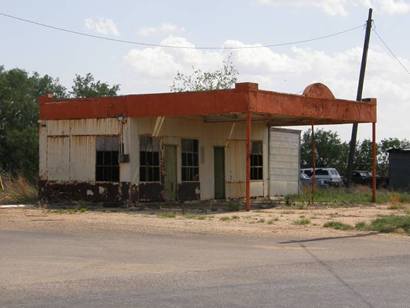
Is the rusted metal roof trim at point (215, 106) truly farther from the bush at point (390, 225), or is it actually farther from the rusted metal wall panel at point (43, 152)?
the bush at point (390, 225)

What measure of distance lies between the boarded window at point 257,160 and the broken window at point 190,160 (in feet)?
12.5

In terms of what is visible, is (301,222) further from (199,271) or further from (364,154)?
(364,154)

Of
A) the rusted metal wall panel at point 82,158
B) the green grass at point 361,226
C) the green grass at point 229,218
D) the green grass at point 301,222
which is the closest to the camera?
the green grass at point 361,226

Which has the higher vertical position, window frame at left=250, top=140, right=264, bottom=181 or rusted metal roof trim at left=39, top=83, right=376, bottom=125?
rusted metal roof trim at left=39, top=83, right=376, bottom=125

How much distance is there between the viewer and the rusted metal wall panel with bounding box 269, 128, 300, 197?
108ft

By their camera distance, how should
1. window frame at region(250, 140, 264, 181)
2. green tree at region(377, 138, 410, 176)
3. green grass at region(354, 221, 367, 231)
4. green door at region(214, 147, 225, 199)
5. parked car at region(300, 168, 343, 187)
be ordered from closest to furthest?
green grass at region(354, 221, 367, 231), green door at region(214, 147, 225, 199), window frame at region(250, 140, 264, 181), parked car at region(300, 168, 343, 187), green tree at region(377, 138, 410, 176)

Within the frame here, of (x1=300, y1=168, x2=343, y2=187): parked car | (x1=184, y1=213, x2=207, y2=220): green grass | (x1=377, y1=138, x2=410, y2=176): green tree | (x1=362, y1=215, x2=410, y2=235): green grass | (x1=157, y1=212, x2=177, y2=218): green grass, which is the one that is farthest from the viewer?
(x1=377, y1=138, x2=410, y2=176): green tree

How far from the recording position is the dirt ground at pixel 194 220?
59.3 ft

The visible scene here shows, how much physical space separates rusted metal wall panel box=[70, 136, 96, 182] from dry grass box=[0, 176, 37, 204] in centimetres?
255

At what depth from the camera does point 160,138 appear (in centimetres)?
2656

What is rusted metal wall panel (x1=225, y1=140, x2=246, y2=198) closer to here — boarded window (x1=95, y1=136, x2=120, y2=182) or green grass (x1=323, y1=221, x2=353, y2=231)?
boarded window (x1=95, y1=136, x2=120, y2=182)

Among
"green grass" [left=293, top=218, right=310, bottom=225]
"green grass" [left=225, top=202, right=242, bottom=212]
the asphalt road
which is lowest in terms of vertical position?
the asphalt road

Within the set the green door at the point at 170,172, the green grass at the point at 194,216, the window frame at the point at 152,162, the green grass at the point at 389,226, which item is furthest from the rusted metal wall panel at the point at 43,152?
the green grass at the point at 389,226

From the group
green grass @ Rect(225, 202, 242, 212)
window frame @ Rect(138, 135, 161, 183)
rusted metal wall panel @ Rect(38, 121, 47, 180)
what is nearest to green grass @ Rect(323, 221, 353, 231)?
green grass @ Rect(225, 202, 242, 212)
